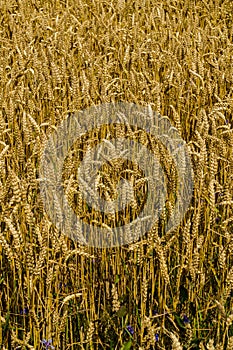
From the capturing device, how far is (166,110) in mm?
2836

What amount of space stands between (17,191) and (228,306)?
786mm

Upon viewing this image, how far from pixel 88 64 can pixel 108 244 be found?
5.04ft

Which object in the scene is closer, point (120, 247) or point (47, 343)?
point (47, 343)

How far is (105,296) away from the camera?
1790 mm

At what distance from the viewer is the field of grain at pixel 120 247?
147cm

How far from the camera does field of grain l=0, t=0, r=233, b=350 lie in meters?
1.47

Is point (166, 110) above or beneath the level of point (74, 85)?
beneath

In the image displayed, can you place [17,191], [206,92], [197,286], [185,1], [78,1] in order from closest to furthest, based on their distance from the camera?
[17,191]
[197,286]
[206,92]
[78,1]
[185,1]

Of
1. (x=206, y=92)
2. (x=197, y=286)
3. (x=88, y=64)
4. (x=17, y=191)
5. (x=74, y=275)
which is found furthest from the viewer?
(x=88, y=64)

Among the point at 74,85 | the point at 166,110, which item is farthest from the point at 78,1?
the point at 74,85

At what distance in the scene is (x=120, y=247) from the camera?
189 cm

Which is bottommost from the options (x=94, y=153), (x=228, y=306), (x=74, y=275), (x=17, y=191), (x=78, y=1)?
(x=228, y=306)

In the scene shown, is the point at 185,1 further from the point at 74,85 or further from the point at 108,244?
the point at 108,244

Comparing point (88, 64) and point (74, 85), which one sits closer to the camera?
point (74, 85)
